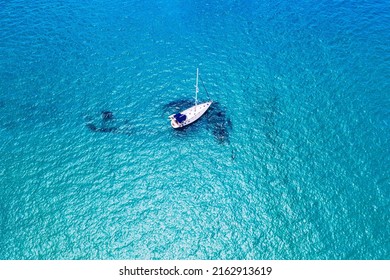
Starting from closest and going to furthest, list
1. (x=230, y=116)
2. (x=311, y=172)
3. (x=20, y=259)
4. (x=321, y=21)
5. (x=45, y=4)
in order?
1. (x=20, y=259)
2. (x=311, y=172)
3. (x=230, y=116)
4. (x=321, y=21)
5. (x=45, y=4)

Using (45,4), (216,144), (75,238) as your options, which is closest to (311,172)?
(216,144)

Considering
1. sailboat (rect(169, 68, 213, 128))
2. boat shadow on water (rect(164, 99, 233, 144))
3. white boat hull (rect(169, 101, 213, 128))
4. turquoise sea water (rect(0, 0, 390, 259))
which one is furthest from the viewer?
boat shadow on water (rect(164, 99, 233, 144))

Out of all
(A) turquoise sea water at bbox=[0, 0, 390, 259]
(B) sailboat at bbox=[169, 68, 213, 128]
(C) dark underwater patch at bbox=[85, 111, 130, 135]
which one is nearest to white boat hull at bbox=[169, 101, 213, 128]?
(B) sailboat at bbox=[169, 68, 213, 128]

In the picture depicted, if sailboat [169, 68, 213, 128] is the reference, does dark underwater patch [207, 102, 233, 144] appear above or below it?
below

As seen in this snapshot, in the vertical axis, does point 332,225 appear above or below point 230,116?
below

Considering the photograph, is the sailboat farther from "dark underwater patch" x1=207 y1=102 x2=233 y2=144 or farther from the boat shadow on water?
"dark underwater patch" x1=207 y1=102 x2=233 y2=144

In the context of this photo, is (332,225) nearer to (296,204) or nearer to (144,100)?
(296,204)

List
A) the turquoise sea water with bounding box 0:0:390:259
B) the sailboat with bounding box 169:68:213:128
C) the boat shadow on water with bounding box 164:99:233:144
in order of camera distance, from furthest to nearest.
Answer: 1. the boat shadow on water with bounding box 164:99:233:144
2. the sailboat with bounding box 169:68:213:128
3. the turquoise sea water with bounding box 0:0:390:259

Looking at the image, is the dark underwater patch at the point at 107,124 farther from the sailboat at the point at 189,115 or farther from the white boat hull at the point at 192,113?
the sailboat at the point at 189,115
